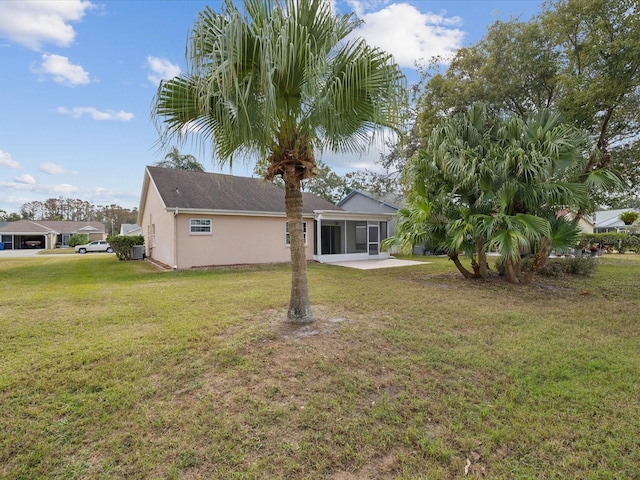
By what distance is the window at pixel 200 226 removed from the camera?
13867mm

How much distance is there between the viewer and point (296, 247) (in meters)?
5.28

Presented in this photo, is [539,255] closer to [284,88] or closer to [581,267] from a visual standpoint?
[581,267]

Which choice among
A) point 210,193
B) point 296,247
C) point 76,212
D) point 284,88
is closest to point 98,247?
point 210,193

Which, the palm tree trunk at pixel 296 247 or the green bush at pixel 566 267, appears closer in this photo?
the palm tree trunk at pixel 296 247

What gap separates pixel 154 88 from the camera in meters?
4.50

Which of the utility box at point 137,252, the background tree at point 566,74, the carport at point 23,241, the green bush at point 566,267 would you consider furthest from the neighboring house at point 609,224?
the carport at point 23,241

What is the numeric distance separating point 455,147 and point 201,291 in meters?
7.98

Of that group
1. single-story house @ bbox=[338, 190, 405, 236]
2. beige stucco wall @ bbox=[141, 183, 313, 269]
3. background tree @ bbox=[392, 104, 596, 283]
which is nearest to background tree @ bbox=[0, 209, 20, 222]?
beige stucco wall @ bbox=[141, 183, 313, 269]

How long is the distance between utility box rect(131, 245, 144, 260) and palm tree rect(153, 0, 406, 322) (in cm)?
1576

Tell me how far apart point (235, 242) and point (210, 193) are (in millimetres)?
2923

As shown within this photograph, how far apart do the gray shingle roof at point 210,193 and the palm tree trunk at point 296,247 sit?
8797mm

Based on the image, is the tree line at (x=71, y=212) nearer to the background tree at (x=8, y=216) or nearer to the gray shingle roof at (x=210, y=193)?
the background tree at (x=8, y=216)

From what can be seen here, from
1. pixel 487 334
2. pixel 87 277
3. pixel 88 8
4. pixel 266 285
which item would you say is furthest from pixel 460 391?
pixel 87 277

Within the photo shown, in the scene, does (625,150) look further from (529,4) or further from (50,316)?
(50,316)
